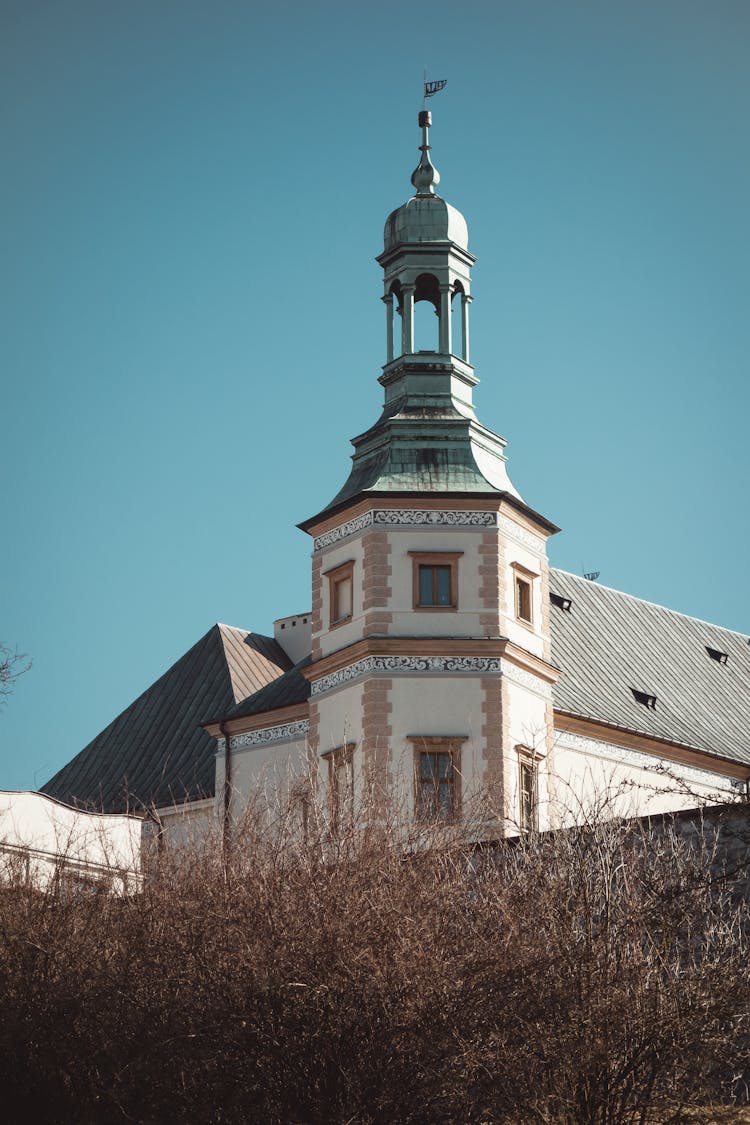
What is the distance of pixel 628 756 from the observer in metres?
42.9

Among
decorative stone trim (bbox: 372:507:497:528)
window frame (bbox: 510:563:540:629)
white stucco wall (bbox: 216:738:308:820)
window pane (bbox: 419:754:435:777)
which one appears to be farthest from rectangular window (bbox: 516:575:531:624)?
white stucco wall (bbox: 216:738:308:820)

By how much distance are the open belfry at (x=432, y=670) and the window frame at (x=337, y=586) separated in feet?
0.14

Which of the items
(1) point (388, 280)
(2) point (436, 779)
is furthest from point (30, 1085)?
(1) point (388, 280)

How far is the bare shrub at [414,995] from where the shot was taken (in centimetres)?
1742

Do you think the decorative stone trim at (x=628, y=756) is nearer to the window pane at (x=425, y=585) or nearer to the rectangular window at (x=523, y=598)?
the rectangular window at (x=523, y=598)

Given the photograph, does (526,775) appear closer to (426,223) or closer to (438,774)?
(438,774)

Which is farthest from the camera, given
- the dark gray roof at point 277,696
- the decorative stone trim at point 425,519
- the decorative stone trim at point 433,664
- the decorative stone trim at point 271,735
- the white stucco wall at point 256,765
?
the dark gray roof at point 277,696

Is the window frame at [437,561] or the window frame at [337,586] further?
the window frame at [337,586]

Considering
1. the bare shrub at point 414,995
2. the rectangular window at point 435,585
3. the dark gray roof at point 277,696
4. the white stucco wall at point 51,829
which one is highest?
the rectangular window at point 435,585

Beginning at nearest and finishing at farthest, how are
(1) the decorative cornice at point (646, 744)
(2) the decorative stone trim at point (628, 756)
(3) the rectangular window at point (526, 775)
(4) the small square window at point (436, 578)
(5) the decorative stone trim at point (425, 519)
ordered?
1. (3) the rectangular window at point (526, 775)
2. (4) the small square window at point (436, 578)
3. (5) the decorative stone trim at point (425, 519)
4. (2) the decorative stone trim at point (628, 756)
5. (1) the decorative cornice at point (646, 744)

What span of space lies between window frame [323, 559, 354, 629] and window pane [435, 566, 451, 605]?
1.74 metres

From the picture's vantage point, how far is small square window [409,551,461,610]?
3675 cm

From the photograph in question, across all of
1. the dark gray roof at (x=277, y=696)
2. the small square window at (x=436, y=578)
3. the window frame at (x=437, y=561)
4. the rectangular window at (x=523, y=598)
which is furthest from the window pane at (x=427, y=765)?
the dark gray roof at (x=277, y=696)

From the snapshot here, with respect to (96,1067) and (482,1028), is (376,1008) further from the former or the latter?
(96,1067)
